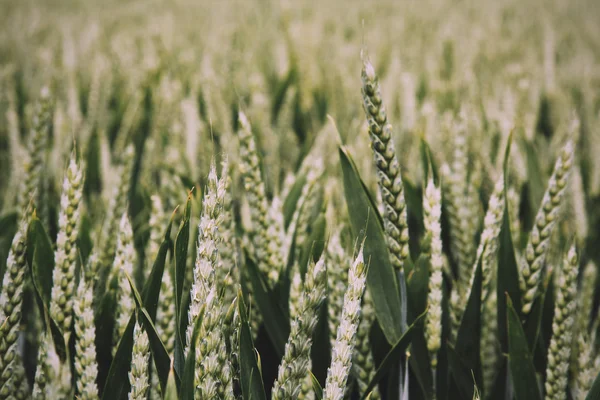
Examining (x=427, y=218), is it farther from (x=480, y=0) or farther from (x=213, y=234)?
(x=480, y=0)

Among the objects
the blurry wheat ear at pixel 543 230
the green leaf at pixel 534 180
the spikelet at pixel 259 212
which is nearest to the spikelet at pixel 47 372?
the spikelet at pixel 259 212

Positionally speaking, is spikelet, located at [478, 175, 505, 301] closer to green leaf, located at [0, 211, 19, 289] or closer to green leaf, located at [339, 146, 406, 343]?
green leaf, located at [339, 146, 406, 343]

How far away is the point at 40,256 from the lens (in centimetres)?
48

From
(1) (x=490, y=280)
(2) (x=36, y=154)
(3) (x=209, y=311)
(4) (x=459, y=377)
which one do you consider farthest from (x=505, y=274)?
(2) (x=36, y=154)

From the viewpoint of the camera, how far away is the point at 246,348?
0.38 metres

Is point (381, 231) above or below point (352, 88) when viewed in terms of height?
below

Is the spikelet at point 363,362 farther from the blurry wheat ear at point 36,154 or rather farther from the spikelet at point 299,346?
the blurry wheat ear at point 36,154

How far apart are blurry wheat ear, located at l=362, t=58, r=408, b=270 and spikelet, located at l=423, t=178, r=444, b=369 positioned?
50mm

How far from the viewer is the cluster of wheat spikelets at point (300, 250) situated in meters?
0.37

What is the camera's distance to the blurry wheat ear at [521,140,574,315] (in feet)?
1.49

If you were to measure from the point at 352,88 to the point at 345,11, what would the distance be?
222 centimetres

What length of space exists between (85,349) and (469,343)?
40 cm

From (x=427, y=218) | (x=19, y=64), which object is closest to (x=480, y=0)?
(x=19, y=64)

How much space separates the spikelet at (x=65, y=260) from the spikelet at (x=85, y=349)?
3cm
